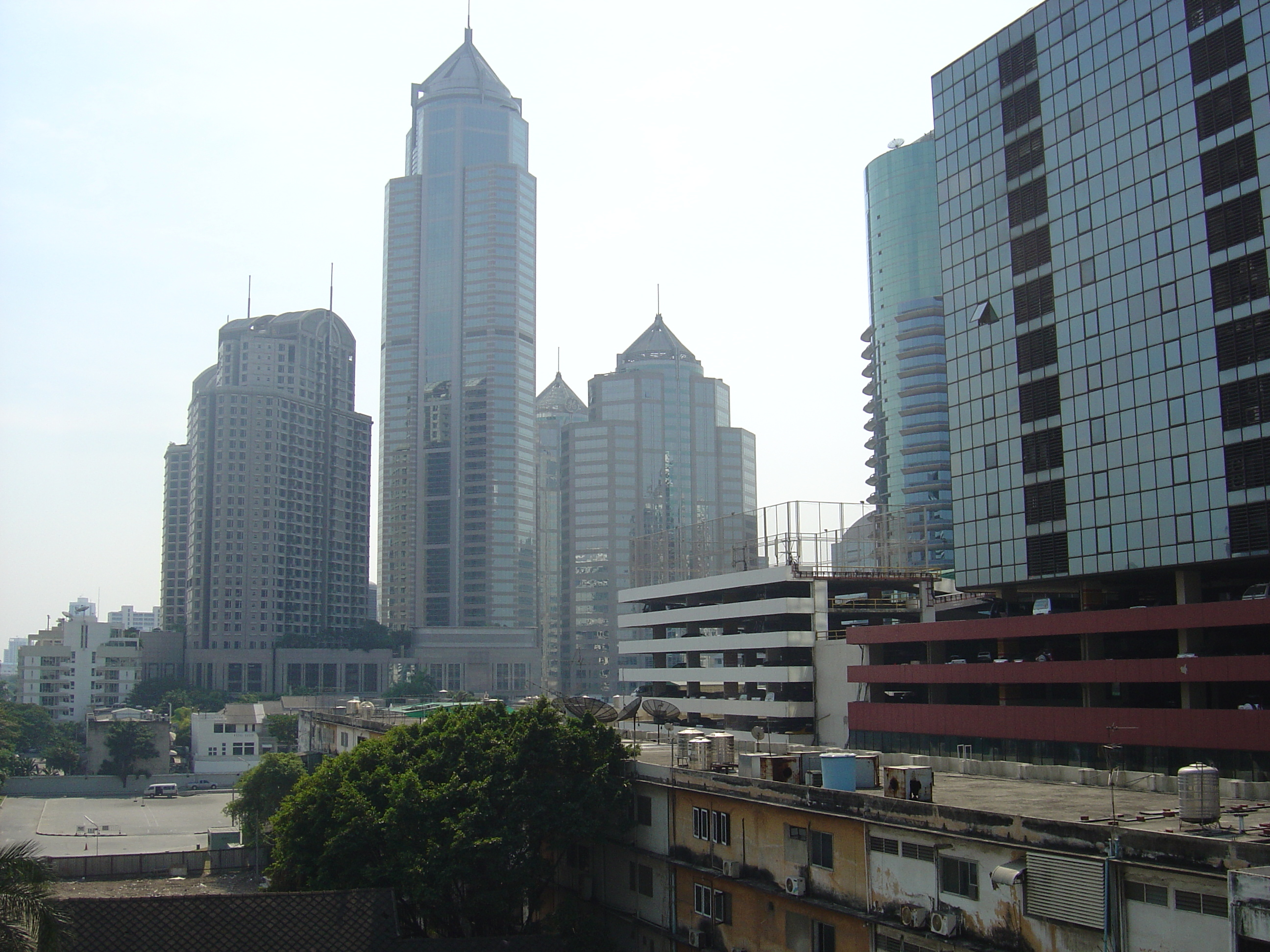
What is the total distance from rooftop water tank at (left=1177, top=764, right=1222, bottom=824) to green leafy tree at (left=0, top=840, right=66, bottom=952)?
24.1 m

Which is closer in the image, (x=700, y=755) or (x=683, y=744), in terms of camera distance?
(x=700, y=755)

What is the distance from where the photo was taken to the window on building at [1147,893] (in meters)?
22.4

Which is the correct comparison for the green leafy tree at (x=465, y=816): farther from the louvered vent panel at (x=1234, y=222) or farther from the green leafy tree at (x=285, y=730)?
the green leafy tree at (x=285, y=730)

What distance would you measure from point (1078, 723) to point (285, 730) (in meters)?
119

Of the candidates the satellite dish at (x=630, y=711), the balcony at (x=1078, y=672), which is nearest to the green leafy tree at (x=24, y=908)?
the satellite dish at (x=630, y=711)

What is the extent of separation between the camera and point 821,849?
32.2m

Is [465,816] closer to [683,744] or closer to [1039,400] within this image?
[683,744]

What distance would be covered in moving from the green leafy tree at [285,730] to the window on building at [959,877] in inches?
5275

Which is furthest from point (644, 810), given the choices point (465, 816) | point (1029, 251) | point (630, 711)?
point (1029, 251)

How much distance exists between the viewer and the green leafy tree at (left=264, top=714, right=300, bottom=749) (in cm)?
15100

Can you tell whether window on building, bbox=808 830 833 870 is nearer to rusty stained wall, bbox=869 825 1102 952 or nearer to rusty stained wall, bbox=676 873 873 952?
rusty stained wall, bbox=676 873 873 952

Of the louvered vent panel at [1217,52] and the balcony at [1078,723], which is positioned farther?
the louvered vent panel at [1217,52]

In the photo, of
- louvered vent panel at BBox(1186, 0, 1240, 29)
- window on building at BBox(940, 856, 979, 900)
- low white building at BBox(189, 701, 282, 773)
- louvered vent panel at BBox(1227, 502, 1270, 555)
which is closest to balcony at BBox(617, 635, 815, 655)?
louvered vent panel at BBox(1227, 502, 1270, 555)

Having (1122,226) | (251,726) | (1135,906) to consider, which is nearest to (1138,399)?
(1122,226)
